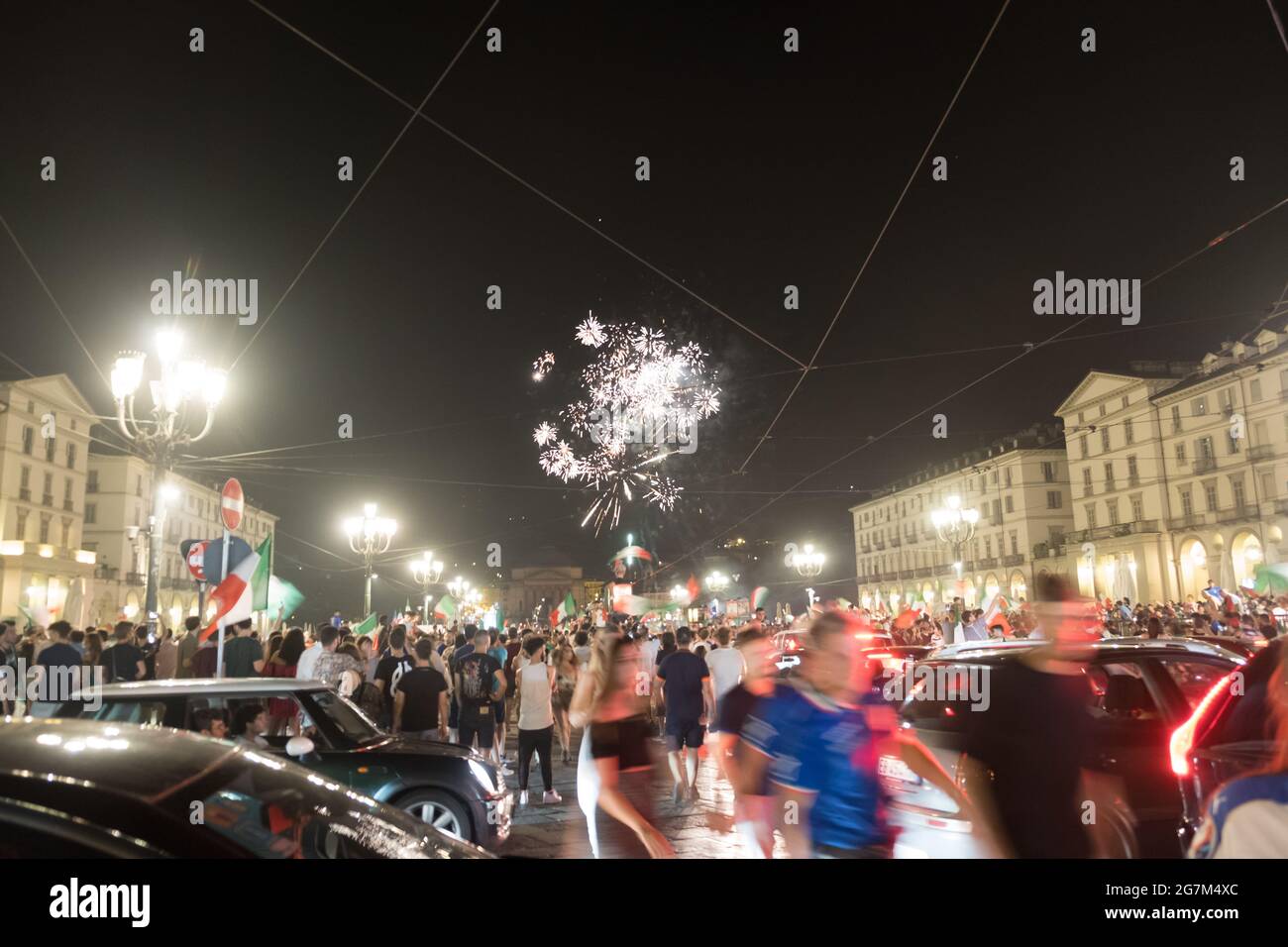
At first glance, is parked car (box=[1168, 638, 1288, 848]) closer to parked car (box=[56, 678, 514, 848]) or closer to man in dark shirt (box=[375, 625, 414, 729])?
parked car (box=[56, 678, 514, 848])

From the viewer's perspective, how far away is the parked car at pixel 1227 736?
4.00 metres

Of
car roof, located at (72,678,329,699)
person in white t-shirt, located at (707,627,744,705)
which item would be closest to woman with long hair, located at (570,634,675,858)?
car roof, located at (72,678,329,699)

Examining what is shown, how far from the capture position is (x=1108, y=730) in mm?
5906

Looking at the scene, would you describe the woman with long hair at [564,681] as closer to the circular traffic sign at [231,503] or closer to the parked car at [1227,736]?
the circular traffic sign at [231,503]

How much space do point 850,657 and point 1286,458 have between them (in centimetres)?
5654

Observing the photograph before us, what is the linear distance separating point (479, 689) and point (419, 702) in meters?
1.60

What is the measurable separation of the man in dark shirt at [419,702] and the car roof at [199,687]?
2.38m

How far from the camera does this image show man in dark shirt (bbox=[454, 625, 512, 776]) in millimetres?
10703

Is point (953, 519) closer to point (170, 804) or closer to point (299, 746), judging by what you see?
point (299, 746)

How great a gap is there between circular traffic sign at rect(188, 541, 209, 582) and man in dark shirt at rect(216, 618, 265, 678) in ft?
4.45

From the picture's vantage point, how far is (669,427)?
19266 mm

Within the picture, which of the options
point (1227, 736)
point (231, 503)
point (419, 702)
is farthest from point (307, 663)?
point (1227, 736)

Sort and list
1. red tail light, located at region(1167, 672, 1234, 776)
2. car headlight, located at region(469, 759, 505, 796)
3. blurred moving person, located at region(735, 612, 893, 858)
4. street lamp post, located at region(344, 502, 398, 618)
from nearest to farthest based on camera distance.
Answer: blurred moving person, located at region(735, 612, 893, 858) → red tail light, located at region(1167, 672, 1234, 776) → car headlight, located at region(469, 759, 505, 796) → street lamp post, located at region(344, 502, 398, 618)
